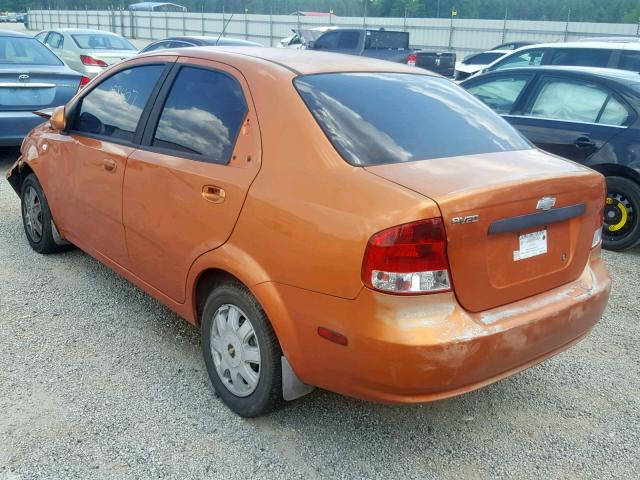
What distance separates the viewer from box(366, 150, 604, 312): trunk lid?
2396mm

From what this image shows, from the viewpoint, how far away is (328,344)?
2.48 m

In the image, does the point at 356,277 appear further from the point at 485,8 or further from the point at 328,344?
the point at 485,8

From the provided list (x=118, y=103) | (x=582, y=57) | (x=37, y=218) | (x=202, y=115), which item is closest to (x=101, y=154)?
(x=118, y=103)

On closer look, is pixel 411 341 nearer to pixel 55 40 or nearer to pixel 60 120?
pixel 60 120

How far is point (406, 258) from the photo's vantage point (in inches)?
91.6

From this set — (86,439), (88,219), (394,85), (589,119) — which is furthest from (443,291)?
(589,119)

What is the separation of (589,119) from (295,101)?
13.4 feet

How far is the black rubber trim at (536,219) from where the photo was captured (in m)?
2.47

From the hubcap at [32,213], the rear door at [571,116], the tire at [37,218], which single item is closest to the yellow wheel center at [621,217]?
the rear door at [571,116]

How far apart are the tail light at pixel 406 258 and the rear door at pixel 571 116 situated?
13.3 feet

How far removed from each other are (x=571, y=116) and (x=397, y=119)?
3747 mm

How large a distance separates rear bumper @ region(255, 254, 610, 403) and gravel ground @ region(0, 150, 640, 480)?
442mm

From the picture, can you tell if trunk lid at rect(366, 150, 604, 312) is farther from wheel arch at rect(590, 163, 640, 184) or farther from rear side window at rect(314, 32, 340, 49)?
rear side window at rect(314, 32, 340, 49)

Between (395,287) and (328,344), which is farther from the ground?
(395,287)
